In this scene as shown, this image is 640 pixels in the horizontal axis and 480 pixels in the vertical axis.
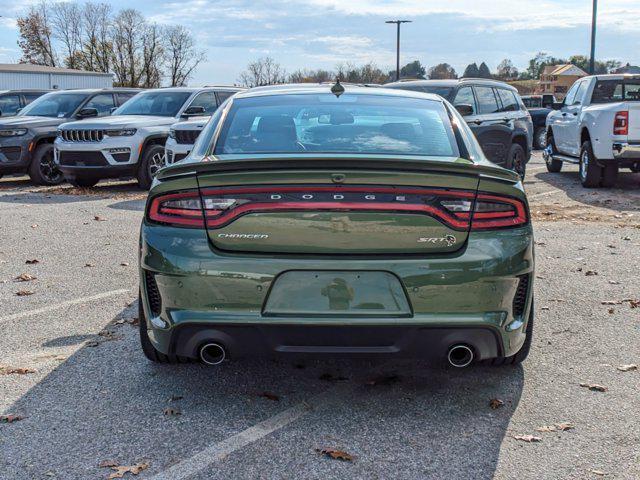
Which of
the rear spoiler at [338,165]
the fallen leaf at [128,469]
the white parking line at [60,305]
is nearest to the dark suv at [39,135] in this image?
the white parking line at [60,305]

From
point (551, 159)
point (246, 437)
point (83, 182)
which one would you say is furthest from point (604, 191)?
point (246, 437)

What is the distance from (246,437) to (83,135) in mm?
11035

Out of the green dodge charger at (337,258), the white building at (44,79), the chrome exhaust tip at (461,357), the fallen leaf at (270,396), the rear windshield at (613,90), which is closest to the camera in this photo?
the green dodge charger at (337,258)

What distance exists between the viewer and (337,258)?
11.7 ft

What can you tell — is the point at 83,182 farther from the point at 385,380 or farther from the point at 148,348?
the point at 385,380

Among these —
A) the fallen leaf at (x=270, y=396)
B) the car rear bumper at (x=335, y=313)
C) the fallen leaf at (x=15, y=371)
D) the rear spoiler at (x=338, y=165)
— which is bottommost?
the fallen leaf at (x=270, y=396)

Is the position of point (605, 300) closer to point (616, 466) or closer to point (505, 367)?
point (505, 367)

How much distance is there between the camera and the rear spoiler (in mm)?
3646

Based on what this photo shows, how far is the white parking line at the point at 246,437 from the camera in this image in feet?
10.7

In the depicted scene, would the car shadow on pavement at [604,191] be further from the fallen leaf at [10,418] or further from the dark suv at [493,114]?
the fallen leaf at [10,418]

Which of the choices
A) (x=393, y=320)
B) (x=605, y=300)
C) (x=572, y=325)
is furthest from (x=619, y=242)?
(x=393, y=320)

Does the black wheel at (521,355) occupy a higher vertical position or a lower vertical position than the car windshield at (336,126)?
lower

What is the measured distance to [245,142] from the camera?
175 inches

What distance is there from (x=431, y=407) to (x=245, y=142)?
67.1 inches
